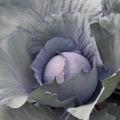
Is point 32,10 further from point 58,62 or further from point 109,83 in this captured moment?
point 109,83

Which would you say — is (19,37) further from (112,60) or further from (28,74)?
(112,60)

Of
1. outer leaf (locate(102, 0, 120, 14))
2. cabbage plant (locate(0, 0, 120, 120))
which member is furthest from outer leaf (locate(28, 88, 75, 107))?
outer leaf (locate(102, 0, 120, 14))

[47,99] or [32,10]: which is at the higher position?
[32,10]

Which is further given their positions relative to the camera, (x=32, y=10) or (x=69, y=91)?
(x=32, y=10)

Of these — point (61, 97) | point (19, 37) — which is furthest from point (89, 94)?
point (19, 37)

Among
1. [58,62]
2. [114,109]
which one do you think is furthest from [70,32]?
[114,109]

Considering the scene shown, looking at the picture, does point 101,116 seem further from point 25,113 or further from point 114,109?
point 25,113

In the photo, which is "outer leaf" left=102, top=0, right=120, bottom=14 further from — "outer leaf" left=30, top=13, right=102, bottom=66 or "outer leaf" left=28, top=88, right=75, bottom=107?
"outer leaf" left=28, top=88, right=75, bottom=107
